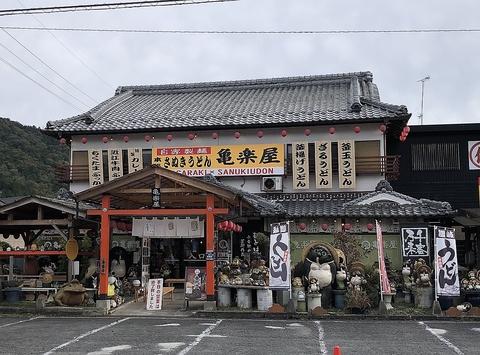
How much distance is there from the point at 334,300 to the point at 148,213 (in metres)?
5.92

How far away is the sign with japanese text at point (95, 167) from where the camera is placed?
22.7 meters

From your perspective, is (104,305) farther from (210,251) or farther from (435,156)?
(435,156)

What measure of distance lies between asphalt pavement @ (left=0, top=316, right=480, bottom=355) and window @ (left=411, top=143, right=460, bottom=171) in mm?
10876

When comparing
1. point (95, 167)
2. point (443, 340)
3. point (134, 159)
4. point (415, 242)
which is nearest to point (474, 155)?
point (415, 242)

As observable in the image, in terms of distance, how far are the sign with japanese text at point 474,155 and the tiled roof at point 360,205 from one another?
4783 mm

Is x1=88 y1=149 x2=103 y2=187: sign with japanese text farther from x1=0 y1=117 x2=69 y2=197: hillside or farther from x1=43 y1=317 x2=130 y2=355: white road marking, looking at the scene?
x1=0 y1=117 x2=69 y2=197: hillside

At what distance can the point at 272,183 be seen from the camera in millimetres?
21344

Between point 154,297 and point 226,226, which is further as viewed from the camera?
point 226,226

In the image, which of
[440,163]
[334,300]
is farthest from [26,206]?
[440,163]

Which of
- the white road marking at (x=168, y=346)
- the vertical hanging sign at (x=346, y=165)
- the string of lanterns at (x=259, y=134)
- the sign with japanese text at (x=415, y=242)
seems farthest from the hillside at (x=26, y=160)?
the white road marking at (x=168, y=346)

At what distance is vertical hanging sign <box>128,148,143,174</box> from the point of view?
2246cm

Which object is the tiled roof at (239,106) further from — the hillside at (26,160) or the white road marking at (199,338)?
the hillside at (26,160)

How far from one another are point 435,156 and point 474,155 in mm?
1561

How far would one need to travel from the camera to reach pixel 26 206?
17609 millimetres
